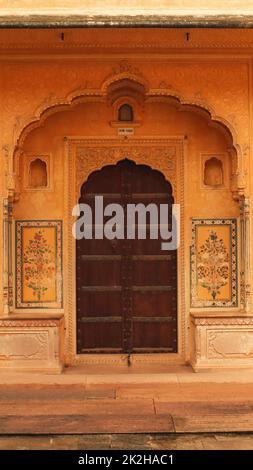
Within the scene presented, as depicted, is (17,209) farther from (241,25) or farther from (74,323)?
(241,25)

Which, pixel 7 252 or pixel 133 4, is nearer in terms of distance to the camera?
pixel 133 4

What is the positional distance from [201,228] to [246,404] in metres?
2.28

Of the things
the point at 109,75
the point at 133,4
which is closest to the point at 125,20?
the point at 133,4

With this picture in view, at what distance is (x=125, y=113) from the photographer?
6980 mm

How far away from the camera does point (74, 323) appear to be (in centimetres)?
689

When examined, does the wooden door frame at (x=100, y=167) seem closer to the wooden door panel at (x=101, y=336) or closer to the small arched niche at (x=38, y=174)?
the wooden door panel at (x=101, y=336)

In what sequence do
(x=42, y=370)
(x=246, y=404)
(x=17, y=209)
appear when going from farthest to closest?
(x=17, y=209)
(x=42, y=370)
(x=246, y=404)

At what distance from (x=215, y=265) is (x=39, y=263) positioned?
2.00m

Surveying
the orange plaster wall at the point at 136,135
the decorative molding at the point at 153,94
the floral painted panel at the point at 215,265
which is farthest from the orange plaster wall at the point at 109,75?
the floral painted panel at the point at 215,265

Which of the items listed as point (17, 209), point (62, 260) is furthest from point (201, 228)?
point (17, 209)

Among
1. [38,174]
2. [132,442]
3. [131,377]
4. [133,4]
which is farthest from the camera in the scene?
[38,174]

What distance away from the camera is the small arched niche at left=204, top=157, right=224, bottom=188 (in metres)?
7.02

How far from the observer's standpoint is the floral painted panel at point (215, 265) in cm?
689

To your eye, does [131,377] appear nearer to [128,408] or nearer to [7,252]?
[128,408]
